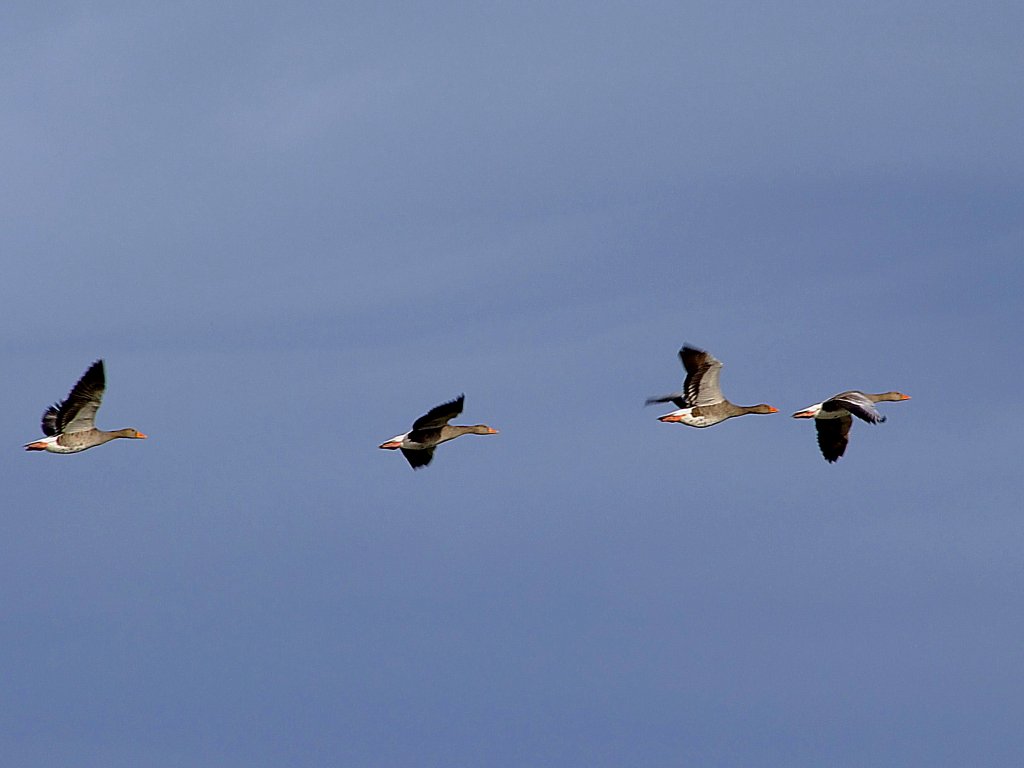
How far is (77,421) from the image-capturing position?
163ft

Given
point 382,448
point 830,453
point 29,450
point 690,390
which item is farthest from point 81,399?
point 830,453

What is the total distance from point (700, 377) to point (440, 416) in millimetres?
5661

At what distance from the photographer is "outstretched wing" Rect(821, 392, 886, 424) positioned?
45.6 meters

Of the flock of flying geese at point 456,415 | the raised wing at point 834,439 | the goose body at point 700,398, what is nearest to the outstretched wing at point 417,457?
the flock of flying geese at point 456,415

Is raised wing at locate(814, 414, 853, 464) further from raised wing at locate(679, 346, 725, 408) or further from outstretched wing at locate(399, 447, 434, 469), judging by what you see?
outstretched wing at locate(399, 447, 434, 469)

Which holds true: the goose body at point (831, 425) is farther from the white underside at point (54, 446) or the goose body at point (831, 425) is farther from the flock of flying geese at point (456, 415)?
the white underside at point (54, 446)

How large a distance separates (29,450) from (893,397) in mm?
19648

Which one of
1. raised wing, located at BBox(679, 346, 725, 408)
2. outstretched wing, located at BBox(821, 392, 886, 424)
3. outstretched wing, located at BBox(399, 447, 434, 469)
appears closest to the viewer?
outstretched wing, located at BBox(821, 392, 886, 424)

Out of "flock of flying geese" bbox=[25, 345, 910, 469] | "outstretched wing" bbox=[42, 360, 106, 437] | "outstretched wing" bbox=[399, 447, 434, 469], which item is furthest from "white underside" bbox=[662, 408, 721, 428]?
"outstretched wing" bbox=[42, 360, 106, 437]

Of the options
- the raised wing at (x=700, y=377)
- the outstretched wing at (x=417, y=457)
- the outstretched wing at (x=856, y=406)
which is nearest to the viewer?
the outstretched wing at (x=856, y=406)

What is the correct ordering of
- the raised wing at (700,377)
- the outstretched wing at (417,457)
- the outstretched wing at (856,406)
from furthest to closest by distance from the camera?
the outstretched wing at (417,457) < the raised wing at (700,377) < the outstretched wing at (856,406)

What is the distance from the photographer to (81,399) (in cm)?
4888

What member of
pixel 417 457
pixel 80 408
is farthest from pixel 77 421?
pixel 417 457

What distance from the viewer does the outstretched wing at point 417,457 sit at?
50625 millimetres
